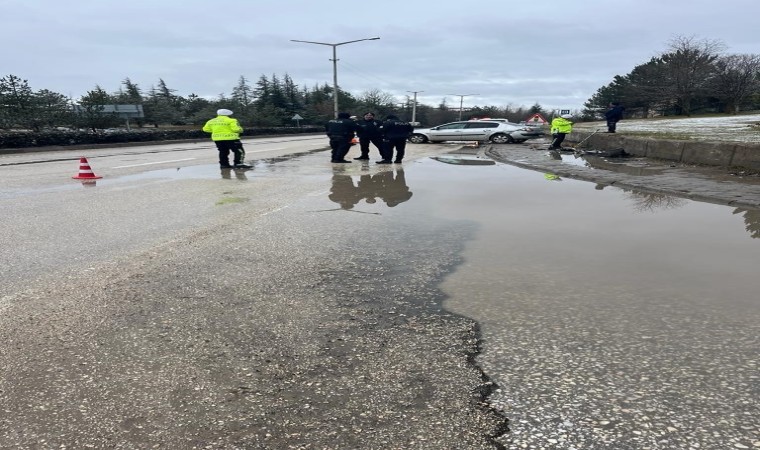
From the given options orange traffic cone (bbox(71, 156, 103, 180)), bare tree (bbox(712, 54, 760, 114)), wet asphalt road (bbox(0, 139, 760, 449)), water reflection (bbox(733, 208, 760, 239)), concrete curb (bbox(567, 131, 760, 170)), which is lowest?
wet asphalt road (bbox(0, 139, 760, 449))

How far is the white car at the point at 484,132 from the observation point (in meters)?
24.7

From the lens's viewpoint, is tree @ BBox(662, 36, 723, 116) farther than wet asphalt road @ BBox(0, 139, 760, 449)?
Yes

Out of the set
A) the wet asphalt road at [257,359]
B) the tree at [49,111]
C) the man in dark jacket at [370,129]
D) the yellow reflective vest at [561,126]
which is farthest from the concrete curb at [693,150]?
the tree at [49,111]

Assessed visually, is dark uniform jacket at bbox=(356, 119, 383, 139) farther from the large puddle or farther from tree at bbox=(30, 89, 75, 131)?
tree at bbox=(30, 89, 75, 131)

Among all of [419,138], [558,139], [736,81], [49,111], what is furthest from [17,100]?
[736,81]

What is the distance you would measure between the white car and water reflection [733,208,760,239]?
60.3 ft

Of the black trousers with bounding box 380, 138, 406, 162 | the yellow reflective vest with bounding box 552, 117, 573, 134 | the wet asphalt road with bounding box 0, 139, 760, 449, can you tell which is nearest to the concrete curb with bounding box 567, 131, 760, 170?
the yellow reflective vest with bounding box 552, 117, 573, 134

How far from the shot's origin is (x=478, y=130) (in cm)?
2548

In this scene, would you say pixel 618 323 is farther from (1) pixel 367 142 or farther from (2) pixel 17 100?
(2) pixel 17 100

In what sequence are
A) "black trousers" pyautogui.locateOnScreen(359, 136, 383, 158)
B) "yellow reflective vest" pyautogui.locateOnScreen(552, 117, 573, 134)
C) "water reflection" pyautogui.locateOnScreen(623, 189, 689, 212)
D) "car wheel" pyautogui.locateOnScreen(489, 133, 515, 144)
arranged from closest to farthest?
1. "water reflection" pyautogui.locateOnScreen(623, 189, 689, 212)
2. "black trousers" pyautogui.locateOnScreen(359, 136, 383, 158)
3. "yellow reflective vest" pyautogui.locateOnScreen(552, 117, 573, 134)
4. "car wheel" pyautogui.locateOnScreen(489, 133, 515, 144)

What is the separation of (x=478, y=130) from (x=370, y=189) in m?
17.8

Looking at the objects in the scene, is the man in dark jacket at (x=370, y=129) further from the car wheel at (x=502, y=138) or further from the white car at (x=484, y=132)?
the car wheel at (x=502, y=138)

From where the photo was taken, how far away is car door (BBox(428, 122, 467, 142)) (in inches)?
1025

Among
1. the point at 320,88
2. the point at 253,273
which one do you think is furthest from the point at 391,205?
the point at 320,88
